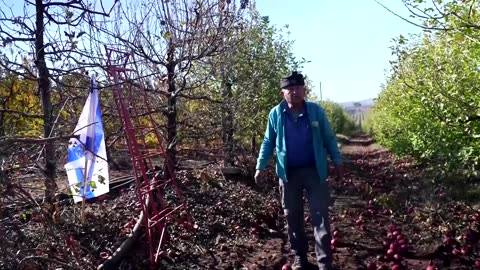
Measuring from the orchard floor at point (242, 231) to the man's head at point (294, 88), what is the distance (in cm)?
153

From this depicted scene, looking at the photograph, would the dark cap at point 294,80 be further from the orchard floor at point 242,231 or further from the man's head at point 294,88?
the orchard floor at point 242,231

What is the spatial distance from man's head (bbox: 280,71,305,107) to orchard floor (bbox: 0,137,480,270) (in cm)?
153

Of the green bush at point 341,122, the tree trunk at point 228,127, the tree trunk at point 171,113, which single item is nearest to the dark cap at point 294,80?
the tree trunk at point 171,113

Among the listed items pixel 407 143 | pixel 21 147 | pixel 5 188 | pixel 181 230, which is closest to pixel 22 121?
pixel 181 230

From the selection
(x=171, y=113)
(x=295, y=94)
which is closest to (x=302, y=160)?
(x=295, y=94)

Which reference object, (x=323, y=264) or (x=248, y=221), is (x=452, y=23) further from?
(x=248, y=221)

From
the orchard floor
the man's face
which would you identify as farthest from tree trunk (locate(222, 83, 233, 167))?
the man's face

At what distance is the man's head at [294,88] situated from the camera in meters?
4.99

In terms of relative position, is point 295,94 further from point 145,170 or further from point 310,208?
point 145,170

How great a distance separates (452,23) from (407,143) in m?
10.6

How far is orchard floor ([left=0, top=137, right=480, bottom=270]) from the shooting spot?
4758mm

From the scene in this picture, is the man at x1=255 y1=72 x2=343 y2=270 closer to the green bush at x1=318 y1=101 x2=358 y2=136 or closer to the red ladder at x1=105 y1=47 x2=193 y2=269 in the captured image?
the red ladder at x1=105 y1=47 x2=193 y2=269

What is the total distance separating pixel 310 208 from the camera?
5043 mm

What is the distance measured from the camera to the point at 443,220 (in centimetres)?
657
